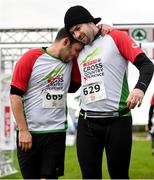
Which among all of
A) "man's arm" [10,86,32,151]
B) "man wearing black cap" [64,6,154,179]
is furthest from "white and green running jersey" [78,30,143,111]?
"man's arm" [10,86,32,151]

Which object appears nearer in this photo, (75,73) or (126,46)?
(126,46)

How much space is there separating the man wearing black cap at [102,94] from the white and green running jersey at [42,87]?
0.17m

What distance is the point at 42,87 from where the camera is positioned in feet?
15.0

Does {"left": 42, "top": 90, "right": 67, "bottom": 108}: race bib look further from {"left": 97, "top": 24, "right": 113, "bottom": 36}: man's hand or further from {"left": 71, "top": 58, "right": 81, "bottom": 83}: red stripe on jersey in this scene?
{"left": 97, "top": 24, "right": 113, "bottom": 36}: man's hand

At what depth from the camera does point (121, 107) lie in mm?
4457

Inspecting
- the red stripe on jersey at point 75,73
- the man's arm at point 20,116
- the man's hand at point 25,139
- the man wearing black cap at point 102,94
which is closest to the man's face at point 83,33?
the man wearing black cap at point 102,94

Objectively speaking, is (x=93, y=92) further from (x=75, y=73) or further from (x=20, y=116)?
(x=20, y=116)

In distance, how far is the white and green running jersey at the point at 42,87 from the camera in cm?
450

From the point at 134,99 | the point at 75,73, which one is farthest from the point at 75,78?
the point at 134,99

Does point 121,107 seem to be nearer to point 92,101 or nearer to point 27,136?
point 92,101

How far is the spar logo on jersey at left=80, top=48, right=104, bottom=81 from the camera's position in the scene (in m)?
4.43

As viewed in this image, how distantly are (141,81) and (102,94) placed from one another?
413 mm

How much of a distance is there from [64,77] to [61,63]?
0.38ft

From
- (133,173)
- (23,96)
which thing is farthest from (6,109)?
(23,96)
